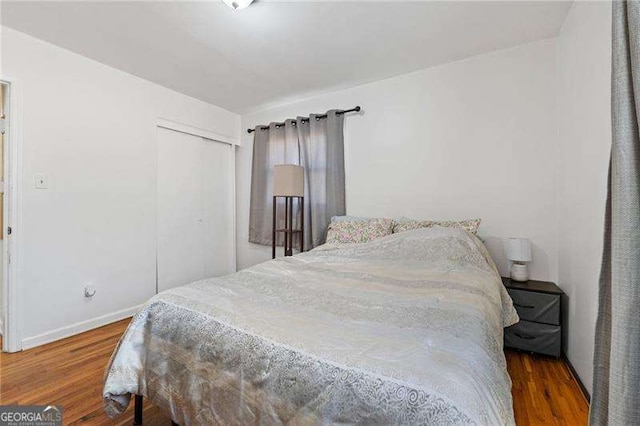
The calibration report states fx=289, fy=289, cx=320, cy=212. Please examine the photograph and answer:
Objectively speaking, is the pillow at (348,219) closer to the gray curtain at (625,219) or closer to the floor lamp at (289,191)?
the floor lamp at (289,191)

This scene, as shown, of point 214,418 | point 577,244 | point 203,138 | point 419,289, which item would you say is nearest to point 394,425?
point 214,418

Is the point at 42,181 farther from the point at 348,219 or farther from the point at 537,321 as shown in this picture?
the point at 537,321

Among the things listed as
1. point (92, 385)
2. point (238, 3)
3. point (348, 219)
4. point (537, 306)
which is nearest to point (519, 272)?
point (537, 306)

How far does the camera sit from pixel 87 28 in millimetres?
2146

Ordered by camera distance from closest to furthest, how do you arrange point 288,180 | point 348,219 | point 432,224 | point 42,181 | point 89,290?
point 42,181
point 432,224
point 89,290
point 348,219
point 288,180

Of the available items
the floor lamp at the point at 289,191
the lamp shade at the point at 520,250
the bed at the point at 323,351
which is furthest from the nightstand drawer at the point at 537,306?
the floor lamp at the point at 289,191

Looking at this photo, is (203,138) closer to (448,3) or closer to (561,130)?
(448,3)

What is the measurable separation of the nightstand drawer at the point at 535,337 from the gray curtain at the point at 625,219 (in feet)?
5.58

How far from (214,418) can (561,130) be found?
9.34 ft

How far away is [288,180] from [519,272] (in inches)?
88.9

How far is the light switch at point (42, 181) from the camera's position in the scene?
229 centimetres

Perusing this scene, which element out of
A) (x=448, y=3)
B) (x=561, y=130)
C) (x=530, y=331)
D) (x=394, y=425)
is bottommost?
(x=530, y=331)

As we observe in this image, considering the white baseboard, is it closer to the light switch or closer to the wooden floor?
the wooden floor

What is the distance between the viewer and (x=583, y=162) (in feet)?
5.76
